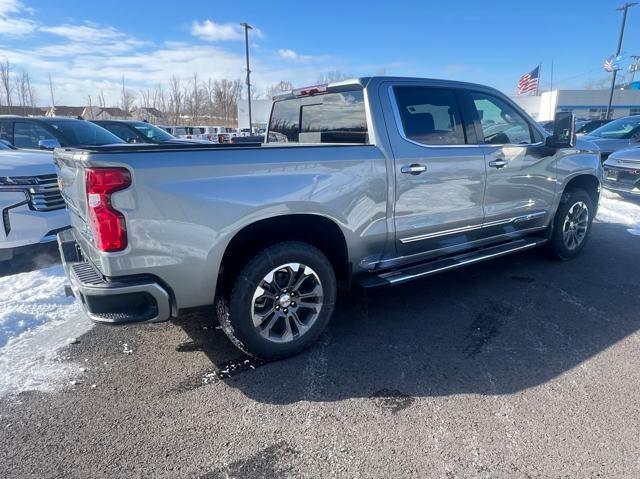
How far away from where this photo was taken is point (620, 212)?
312 inches

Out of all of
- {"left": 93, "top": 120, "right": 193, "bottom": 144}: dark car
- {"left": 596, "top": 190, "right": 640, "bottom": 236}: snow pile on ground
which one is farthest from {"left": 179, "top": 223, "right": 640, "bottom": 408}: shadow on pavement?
{"left": 93, "top": 120, "right": 193, "bottom": 144}: dark car

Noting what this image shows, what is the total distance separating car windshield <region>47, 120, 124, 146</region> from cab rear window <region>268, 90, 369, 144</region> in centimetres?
399

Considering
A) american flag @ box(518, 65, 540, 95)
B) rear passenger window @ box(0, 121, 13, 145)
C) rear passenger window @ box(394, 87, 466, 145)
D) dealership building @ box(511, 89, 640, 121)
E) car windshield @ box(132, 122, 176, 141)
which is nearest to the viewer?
rear passenger window @ box(394, 87, 466, 145)

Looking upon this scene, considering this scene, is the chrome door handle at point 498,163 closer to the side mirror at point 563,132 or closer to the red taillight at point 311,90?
the side mirror at point 563,132

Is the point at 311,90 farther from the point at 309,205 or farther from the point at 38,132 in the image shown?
the point at 38,132

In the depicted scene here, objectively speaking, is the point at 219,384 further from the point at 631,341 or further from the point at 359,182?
the point at 631,341

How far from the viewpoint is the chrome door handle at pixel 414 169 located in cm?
332

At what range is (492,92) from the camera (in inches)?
167

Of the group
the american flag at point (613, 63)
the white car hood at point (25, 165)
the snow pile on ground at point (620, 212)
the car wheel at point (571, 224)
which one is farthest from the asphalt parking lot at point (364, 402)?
the american flag at point (613, 63)

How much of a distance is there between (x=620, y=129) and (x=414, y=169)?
1038 cm

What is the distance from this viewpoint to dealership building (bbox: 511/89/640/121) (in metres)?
47.4

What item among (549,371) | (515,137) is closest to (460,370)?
(549,371)

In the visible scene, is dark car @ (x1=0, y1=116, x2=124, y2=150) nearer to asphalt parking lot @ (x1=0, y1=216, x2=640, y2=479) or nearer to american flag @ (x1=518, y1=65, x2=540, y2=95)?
asphalt parking lot @ (x1=0, y1=216, x2=640, y2=479)

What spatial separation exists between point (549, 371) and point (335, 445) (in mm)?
1619
